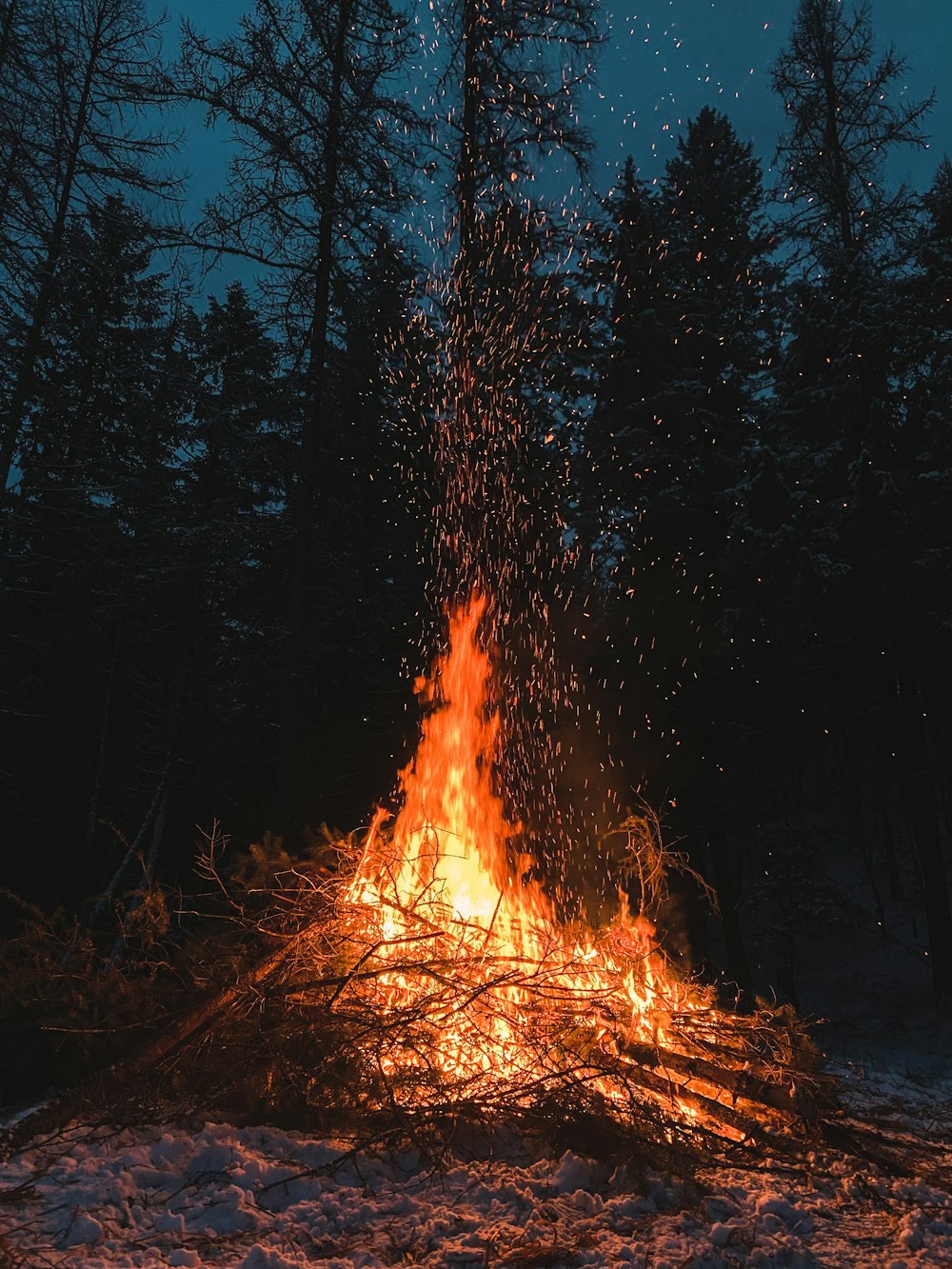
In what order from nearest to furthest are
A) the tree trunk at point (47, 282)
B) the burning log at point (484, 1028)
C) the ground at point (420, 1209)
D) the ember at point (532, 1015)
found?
the ground at point (420, 1209) → the burning log at point (484, 1028) → the ember at point (532, 1015) → the tree trunk at point (47, 282)

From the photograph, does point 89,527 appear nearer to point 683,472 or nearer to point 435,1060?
point 683,472

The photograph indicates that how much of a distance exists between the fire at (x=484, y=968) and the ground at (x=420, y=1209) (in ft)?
2.11

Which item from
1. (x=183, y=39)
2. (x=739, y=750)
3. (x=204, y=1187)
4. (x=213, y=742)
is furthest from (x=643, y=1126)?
(x=213, y=742)

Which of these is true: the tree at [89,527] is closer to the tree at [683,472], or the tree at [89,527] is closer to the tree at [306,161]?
Result: the tree at [306,161]

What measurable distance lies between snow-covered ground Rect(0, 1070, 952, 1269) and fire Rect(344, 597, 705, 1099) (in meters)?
0.64

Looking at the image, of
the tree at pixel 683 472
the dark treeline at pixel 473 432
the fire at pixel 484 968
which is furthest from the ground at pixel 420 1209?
the tree at pixel 683 472

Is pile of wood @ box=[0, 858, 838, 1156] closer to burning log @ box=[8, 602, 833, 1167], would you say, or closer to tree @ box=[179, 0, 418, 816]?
A: burning log @ box=[8, 602, 833, 1167]

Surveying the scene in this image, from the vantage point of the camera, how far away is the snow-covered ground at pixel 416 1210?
314cm

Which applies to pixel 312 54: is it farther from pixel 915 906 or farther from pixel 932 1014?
pixel 915 906

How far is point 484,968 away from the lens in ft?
16.5

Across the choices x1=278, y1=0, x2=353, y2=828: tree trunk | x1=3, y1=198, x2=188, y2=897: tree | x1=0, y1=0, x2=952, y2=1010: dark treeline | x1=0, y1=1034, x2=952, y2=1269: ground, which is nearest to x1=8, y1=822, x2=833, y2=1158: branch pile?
x1=0, y1=1034, x2=952, y2=1269: ground

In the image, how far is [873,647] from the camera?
16031mm

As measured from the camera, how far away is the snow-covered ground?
3143 millimetres

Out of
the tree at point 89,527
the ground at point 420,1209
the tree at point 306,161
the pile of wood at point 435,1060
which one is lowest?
the ground at point 420,1209
